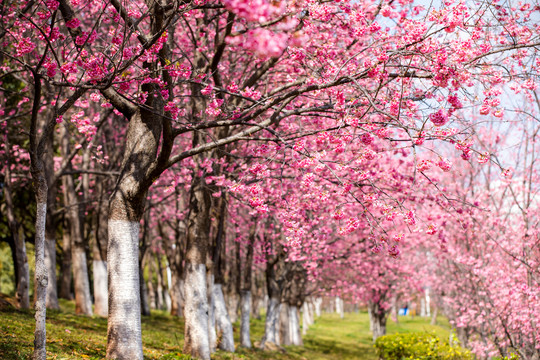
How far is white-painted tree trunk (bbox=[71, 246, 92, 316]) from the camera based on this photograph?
18.3m

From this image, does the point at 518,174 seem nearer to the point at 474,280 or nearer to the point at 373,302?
the point at 474,280

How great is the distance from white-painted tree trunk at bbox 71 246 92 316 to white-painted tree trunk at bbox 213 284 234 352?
15.7ft

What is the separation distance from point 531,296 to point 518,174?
7.02 metres

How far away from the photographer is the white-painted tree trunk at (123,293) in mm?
8672

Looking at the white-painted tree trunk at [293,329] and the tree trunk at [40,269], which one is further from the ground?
the tree trunk at [40,269]

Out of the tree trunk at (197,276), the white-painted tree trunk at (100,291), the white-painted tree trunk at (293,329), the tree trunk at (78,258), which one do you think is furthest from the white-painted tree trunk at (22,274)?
the white-painted tree trunk at (293,329)

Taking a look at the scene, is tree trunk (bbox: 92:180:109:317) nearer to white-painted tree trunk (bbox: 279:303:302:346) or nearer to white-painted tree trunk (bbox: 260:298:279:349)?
white-painted tree trunk (bbox: 260:298:279:349)

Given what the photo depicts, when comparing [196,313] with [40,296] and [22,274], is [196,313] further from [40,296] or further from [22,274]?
[22,274]

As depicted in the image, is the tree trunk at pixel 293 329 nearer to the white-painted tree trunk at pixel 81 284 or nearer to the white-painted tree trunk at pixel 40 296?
the white-painted tree trunk at pixel 81 284

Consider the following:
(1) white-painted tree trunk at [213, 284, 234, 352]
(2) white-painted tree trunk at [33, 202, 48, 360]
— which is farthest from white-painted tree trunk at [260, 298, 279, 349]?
(2) white-painted tree trunk at [33, 202, 48, 360]

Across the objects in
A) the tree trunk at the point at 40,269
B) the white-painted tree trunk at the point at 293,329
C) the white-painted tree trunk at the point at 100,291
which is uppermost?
the tree trunk at the point at 40,269

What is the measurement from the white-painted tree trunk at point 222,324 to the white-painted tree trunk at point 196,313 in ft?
15.8

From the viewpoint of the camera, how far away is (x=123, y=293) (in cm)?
884

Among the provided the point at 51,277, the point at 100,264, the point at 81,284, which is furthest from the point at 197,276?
the point at 100,264
